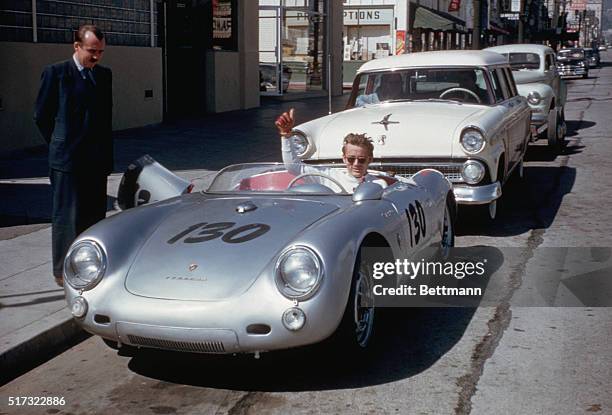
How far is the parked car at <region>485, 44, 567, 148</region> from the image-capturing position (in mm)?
15055

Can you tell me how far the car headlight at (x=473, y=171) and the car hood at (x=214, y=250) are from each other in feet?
10.1

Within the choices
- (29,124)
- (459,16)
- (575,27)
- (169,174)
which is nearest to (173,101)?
(29,124)

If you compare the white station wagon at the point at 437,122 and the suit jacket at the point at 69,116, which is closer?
the suit jacket at the point at 69,116

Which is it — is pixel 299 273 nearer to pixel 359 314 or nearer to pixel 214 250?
pixel 214 250

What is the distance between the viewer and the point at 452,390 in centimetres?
461

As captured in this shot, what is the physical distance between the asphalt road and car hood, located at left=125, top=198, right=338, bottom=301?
44cm

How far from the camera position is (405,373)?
16.0 feet

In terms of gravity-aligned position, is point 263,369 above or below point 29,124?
below

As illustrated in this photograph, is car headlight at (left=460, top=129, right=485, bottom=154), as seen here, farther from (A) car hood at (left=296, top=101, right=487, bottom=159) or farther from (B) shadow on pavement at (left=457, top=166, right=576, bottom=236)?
(B) shadow on pavement at (left=457, top=166, right=576, bottom=236)

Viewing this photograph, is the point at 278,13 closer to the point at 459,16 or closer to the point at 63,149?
the point at 63,149

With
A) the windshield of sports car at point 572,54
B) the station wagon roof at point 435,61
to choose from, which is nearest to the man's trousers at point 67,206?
the station wagon roof at point 435,61

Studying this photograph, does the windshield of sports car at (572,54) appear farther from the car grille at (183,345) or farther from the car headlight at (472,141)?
the car grille at (183,345)

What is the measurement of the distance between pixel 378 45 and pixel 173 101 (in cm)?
2150

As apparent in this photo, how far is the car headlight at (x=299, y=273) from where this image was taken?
4461 millimetres
